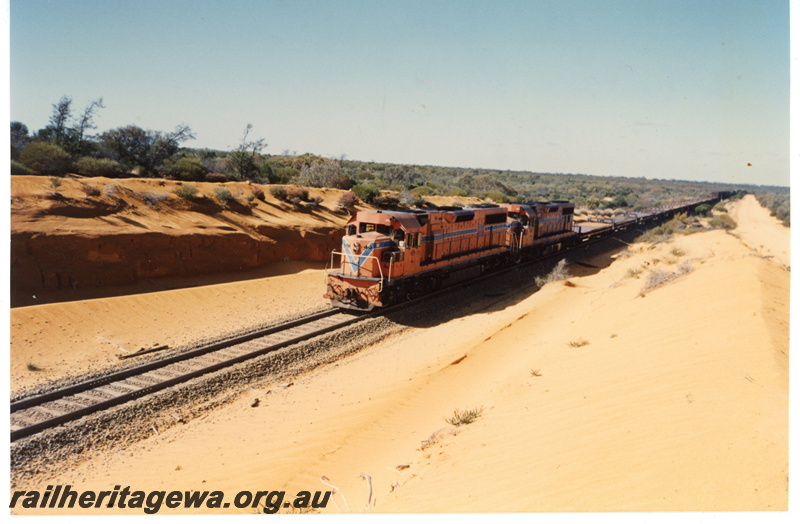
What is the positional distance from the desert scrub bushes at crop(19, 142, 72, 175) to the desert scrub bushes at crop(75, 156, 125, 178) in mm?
1321

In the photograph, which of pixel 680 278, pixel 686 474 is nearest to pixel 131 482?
pixel 686 474

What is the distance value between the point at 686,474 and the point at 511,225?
19545 millimetres

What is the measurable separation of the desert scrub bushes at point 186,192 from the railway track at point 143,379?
42.1 feet

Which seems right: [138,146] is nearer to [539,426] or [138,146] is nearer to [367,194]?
[367,194]

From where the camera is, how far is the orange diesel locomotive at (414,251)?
51.3ft

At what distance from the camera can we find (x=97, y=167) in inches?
995

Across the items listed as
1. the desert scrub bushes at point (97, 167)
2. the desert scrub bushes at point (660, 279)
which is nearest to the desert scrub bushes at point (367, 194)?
the desert scrub bushes at point (97, 167)

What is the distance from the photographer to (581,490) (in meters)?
5.37

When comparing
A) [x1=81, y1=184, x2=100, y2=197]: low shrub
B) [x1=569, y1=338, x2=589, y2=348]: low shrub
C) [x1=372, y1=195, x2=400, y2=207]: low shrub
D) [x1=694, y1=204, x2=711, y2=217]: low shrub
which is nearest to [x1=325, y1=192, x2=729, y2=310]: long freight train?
[x1=569, y1=338, x2=589, y2=348]: low shrub

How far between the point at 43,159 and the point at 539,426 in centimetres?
2537

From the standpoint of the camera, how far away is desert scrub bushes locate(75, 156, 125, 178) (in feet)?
80.4

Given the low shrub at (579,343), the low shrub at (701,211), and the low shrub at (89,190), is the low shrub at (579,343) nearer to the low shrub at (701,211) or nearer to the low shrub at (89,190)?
the low shrub at (89,190)

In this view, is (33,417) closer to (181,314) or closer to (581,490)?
(181,314)

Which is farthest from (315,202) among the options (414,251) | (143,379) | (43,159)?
(143,379)
